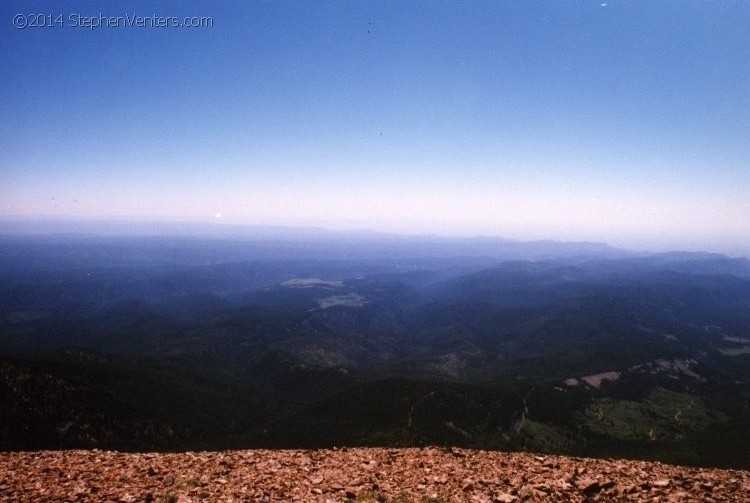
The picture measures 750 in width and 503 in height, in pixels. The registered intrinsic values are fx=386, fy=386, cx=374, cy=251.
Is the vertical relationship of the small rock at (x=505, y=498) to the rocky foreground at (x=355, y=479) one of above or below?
above

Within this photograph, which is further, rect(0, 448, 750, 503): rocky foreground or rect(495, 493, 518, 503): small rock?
rect(0, 448, 750, 503): rocky foreground

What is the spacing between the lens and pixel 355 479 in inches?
611

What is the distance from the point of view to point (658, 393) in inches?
6201

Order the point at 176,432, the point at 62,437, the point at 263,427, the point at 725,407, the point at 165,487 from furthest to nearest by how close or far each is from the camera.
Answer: the point at 725,407 < the point at 263,427 < the point at 176,432 < the point at 62,437 < the point at 165,487

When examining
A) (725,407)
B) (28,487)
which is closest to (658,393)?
(725,407)

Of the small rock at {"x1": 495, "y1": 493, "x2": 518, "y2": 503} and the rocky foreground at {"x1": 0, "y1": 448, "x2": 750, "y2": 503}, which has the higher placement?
the small rock at {"x1": 495, "y1": 493, "x2": 518, "y2": 503}

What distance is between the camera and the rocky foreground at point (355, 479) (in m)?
13.6

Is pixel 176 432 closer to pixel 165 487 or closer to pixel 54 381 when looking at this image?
pixel 54 381

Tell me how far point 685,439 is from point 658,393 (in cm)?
4676

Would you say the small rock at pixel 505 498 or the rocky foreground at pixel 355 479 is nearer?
the small rock at pixel 505 498

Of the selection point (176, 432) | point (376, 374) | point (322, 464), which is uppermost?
point (322, 464)

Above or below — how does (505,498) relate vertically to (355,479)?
above

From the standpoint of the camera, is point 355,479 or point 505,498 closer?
point 505,498

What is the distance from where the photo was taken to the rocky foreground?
13.6m
